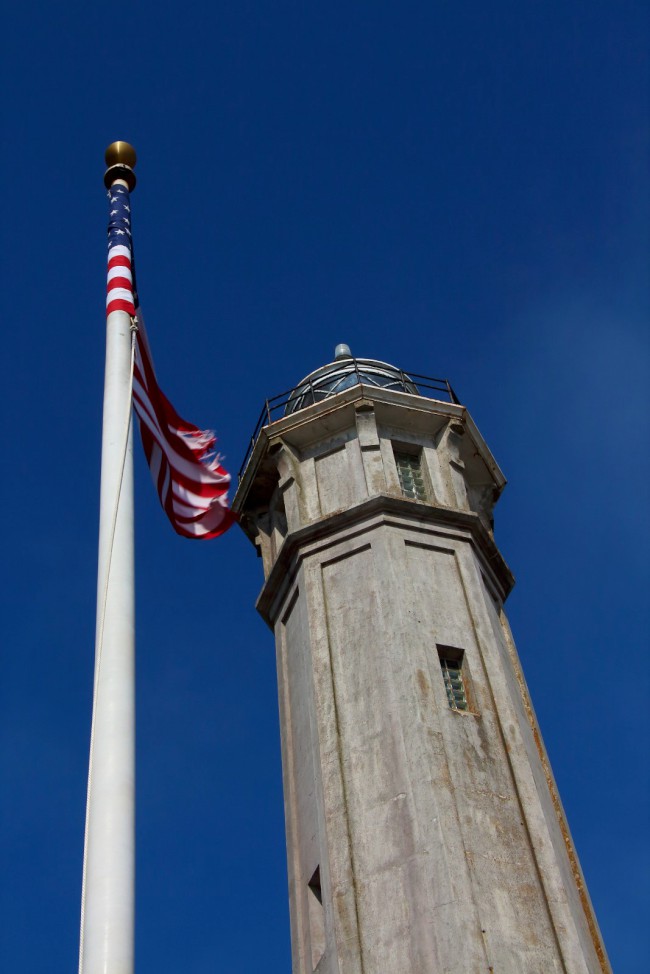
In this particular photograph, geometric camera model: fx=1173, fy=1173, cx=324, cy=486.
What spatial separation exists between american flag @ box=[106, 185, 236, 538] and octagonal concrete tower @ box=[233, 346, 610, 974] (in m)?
5.01

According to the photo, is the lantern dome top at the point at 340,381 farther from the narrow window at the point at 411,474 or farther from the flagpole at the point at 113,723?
the flagpole at the point at 113,723

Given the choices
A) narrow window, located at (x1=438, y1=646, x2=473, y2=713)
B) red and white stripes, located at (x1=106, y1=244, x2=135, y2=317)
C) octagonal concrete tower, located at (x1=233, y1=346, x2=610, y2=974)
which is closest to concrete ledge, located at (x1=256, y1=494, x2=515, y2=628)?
octagonal concrete tower, located at (x1=233, y1=346, x2=610, y2=974)

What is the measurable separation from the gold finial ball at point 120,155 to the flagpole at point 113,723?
22.6ft

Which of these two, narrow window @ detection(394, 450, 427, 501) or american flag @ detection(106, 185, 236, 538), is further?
narrow window @ detection(394, 450, 427, 501)

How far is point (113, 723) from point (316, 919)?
1022 centimetres

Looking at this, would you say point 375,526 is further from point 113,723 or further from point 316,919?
point 113,723

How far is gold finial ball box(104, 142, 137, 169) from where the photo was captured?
24.9 m

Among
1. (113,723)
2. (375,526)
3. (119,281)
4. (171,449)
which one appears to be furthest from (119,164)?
(113,723)

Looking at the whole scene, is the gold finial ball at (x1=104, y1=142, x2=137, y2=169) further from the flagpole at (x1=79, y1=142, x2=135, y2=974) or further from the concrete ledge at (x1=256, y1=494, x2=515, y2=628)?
the concrete ledge at (x1=256, y1=494, x2=515, y2=628)

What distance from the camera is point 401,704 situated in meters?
23.6

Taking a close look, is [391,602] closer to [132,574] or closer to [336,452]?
[336,452]

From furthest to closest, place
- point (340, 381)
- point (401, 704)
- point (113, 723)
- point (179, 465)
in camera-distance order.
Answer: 1. point (340, 381)
2. point (401, 704)
3. point (179, 465)
4. point (113, 723)

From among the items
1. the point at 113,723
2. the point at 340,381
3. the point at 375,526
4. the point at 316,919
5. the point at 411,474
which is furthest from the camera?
the point at 340,381

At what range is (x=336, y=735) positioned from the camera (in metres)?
24.2
